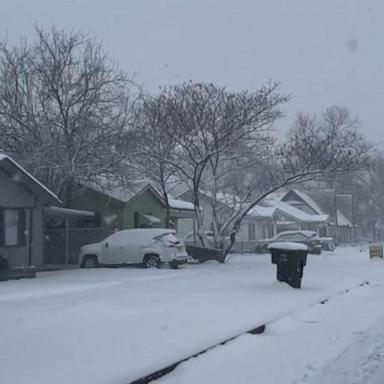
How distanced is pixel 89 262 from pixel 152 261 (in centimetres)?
275

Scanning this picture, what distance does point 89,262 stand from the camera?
1049 inches

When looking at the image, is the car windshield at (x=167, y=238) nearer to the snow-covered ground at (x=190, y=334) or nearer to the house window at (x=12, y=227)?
the house window at (x=12, y=227)

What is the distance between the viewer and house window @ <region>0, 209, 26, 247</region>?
23.2 meters

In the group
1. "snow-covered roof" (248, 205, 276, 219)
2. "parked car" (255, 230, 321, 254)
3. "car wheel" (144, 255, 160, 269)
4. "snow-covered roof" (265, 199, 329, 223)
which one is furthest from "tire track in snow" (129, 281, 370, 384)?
"snow-covered roof" (265, 199, 329, 223)

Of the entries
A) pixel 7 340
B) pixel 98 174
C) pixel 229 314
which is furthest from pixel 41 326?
pixel 98 174

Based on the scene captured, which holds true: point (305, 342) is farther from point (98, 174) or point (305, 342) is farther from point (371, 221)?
point (371, 221)

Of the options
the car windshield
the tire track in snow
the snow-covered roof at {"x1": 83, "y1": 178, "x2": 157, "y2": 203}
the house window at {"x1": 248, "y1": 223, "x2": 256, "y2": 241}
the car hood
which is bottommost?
the tire track in snow

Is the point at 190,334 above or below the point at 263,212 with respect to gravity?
below

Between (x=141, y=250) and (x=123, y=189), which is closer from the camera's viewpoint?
(x=141, y=250)

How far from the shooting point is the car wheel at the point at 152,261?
25.3 meters

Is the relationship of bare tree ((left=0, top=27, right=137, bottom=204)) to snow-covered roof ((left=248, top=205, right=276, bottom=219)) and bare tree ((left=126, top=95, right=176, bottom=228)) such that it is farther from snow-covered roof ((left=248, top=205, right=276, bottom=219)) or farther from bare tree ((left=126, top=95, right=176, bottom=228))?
snow-covered roof ((left=248, top=205, right=276, bottom=219))

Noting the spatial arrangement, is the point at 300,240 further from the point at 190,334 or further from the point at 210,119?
the point at 190,334

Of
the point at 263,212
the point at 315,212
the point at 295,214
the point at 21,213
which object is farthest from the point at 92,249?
the point at 315,212

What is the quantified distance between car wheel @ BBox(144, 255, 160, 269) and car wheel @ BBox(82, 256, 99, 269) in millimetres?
2148
